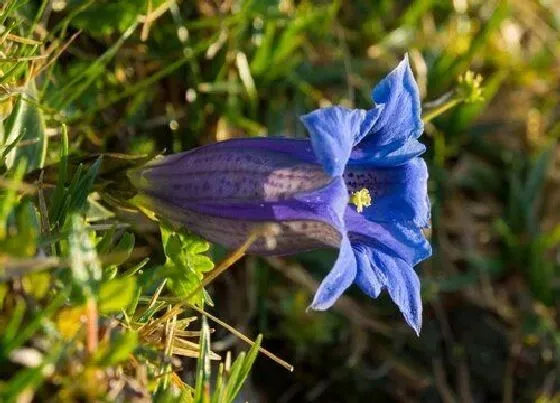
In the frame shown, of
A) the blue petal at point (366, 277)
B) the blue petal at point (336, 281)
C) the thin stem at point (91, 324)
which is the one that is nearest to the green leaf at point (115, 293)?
the thin stem at point (91, 324)

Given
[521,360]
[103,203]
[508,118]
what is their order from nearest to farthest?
[103,203]
[521,360]
[508,118]

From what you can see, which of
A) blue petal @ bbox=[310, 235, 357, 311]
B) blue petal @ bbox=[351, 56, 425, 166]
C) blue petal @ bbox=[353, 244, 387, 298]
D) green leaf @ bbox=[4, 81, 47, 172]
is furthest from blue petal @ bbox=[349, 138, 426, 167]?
green leaf @ bbox=[4, 81, 47, 172]

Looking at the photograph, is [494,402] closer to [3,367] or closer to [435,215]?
[435,215]

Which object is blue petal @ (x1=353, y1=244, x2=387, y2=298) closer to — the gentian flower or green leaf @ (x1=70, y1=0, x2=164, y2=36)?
the gentian flower

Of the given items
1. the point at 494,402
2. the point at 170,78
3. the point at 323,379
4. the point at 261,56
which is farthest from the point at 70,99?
the point at 494,402

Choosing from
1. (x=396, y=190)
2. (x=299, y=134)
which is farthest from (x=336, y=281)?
(x=299, y=134)

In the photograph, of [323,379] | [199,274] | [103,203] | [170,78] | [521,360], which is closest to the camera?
[199,274]

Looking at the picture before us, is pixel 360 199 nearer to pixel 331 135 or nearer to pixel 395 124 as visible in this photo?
pixel 395 124
